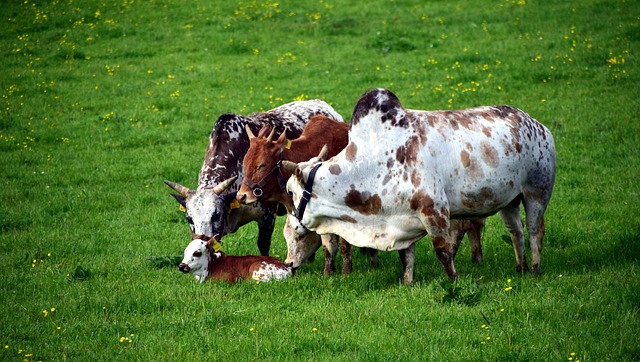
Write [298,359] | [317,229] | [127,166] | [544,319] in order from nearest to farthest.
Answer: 1. [298,359]
2. [544,319]
3. [317,229]
4. [127,166]

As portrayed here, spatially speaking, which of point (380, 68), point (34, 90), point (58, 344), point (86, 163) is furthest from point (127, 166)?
point (58, 344)

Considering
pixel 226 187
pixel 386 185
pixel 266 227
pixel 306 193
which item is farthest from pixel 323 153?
pixel 266 227

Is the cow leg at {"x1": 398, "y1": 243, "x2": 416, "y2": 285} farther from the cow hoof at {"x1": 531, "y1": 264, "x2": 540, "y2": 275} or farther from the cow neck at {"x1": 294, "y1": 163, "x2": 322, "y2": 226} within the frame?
the cow hoof at {"x1": 531, "y1": 264, "x2": 540, "y2": 275}

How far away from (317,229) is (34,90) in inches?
594

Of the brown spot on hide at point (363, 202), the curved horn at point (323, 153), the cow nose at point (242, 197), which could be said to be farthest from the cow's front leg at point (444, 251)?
the cow nose at point (242, 197)

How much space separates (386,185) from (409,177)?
32cm

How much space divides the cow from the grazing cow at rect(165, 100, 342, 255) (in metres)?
0.71

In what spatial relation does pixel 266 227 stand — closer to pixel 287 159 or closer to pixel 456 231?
pixel 287 159

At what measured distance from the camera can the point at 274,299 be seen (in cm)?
1093

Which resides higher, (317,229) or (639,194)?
(317,229)

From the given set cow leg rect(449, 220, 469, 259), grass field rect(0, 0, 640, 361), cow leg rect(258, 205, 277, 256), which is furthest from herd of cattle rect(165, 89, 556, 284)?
cow leg rect(258, 205, 277, 256)

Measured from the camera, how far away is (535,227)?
39.3 feet

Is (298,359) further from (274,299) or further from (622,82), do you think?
(622,82)

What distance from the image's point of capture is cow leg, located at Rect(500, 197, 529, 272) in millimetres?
12219
